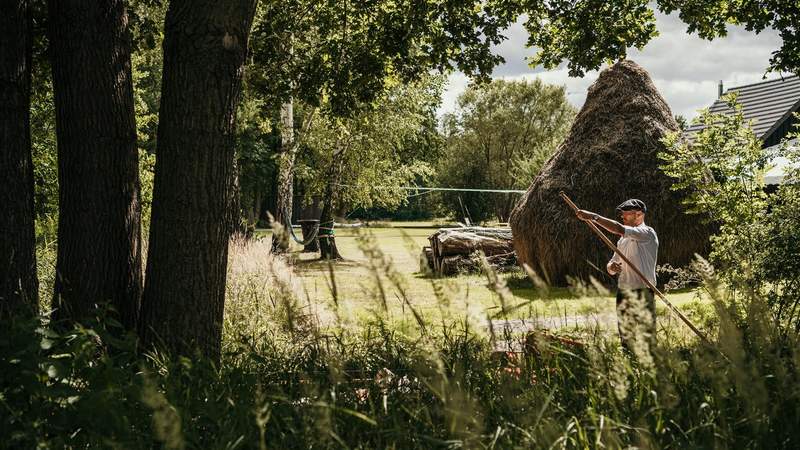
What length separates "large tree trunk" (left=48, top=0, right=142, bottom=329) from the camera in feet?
18.0

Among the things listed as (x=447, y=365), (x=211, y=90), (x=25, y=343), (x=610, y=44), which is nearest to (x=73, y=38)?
(x=211, y=90)

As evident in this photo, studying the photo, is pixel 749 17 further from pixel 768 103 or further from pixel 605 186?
pixel 768 103

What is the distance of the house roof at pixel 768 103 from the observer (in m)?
25.8

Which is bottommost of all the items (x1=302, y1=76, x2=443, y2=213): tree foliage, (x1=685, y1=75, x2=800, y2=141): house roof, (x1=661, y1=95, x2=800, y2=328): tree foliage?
(x1=661, y1=95, x2=800, y2=328): tree foliage

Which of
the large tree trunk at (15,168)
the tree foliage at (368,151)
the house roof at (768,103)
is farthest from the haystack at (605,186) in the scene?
the house roof at (768,103)

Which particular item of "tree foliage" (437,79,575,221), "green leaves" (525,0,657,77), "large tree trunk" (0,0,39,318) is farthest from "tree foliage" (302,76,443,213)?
"tree foliage" (437,79,575,221)

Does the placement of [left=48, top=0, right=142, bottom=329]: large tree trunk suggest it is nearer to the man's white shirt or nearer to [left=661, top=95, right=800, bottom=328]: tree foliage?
the man's white shirt

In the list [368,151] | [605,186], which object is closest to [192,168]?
[605,186]

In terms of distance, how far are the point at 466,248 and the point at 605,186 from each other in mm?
3908

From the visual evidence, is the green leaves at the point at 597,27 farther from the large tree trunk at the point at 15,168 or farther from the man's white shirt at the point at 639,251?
the large tree trunk at the point at 15,168

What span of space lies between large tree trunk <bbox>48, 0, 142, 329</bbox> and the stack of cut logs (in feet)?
34.3

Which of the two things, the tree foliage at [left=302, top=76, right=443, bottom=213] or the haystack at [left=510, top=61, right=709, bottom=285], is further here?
the tree foliage at [left=302, top=76, right=443, bottom=213]

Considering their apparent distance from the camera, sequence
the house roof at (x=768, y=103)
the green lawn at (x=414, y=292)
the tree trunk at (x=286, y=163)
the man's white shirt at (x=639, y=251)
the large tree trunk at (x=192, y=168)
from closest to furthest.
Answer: the green lawn at (x=414, y=292) < the large tree trunk at (x=192, y=168) < the man's white shirt at (x=639, y=251) < the tree trunk at (x=286, y=163) < the house roof at (x=768, y=103)

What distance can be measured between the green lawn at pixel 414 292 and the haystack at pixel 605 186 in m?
0.77
